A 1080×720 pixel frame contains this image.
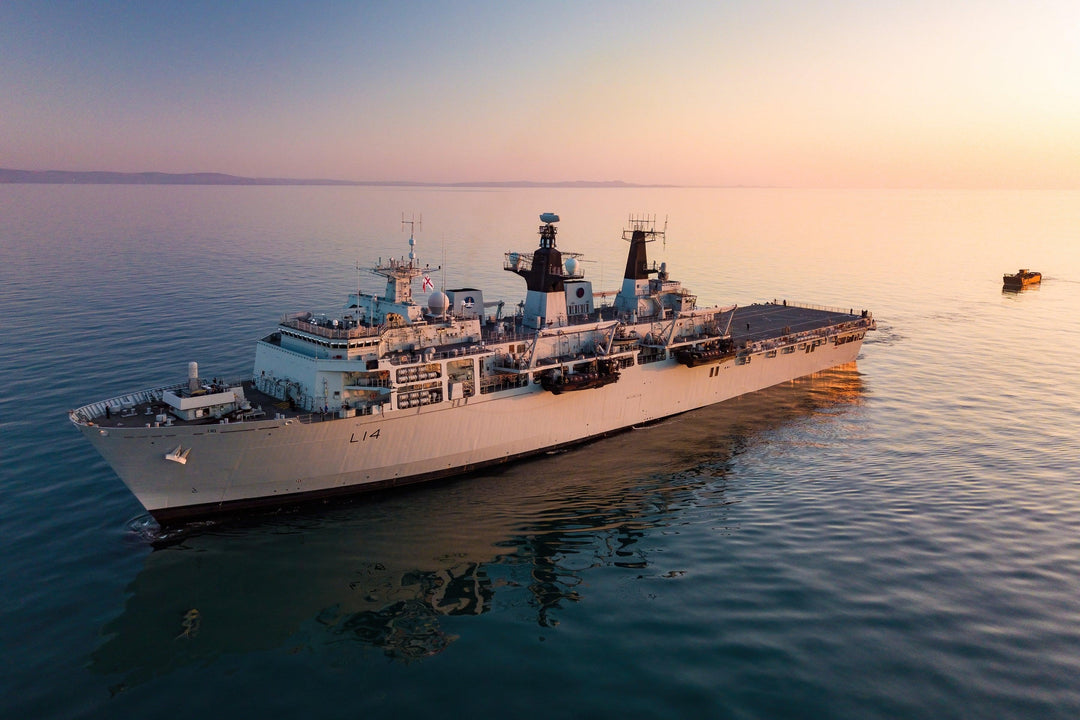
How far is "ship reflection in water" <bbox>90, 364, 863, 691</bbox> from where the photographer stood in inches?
758

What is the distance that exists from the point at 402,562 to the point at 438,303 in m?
13.6

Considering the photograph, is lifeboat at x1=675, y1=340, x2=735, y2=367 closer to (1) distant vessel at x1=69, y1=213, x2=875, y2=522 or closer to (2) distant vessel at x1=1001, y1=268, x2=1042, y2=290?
(1) distant vessel at x1=69, y1=213, x2=875, y2=522

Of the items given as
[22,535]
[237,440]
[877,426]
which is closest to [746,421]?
[877,426]

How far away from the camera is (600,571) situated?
2341 centimetres

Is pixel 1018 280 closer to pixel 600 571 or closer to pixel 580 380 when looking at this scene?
pixel 580 380

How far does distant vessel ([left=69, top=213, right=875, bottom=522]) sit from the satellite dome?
74mm

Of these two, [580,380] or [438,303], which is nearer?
[438,303]

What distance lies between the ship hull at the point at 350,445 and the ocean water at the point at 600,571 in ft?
3.44

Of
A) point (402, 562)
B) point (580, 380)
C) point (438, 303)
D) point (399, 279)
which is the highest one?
point (399, 279)

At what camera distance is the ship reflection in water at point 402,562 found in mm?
19266

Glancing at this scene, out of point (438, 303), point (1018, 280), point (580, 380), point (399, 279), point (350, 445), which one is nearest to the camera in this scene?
point (350, 445)

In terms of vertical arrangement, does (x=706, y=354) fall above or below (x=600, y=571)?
above

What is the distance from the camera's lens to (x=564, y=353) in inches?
1420

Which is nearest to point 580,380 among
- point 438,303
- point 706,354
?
point 438,303
